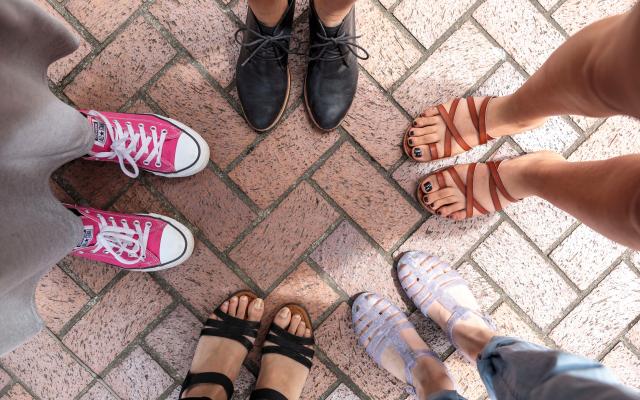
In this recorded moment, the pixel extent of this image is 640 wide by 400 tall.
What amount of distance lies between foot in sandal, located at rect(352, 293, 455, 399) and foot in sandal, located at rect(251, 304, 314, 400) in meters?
0.21

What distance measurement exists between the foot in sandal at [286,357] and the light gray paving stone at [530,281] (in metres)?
0.81

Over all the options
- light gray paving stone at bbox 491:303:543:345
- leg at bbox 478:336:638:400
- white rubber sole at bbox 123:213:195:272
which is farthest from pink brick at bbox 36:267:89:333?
light gray paving stone at bbox 491:303:543:345

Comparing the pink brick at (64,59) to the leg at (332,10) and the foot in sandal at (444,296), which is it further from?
the foot in sandal at (444,296)

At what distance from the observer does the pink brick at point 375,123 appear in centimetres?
181

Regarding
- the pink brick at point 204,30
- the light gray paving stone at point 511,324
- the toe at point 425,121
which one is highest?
the pink brick at point 204,30

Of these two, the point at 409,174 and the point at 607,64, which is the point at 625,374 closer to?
the point at 409,174

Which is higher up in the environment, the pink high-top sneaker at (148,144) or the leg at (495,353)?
the pink high-top sneaker at (148,144)

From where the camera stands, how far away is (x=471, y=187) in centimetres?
174

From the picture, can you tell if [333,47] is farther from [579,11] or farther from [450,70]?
[579,11]

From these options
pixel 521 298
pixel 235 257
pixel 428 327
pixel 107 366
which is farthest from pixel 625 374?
pixel 107 366

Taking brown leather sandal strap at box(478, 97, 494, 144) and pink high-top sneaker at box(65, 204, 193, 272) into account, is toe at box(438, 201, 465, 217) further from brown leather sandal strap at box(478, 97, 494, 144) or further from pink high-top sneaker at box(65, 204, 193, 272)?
pink high-top sneaker at box(65, 204, 193, 272)

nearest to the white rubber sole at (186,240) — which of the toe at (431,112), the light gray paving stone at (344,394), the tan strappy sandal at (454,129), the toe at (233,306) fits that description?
the toe at (233,306)

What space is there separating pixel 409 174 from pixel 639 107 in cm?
93

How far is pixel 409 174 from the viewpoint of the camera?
1822 millimetres
